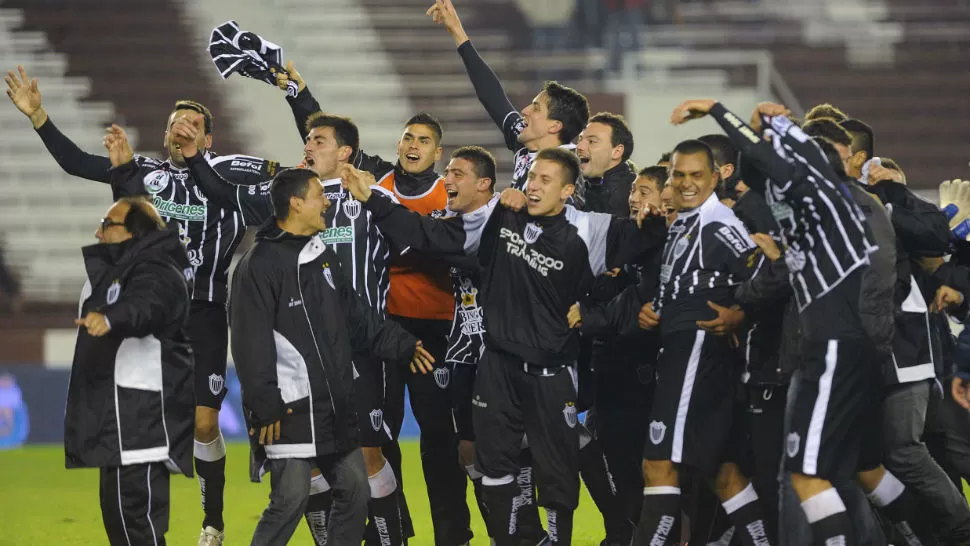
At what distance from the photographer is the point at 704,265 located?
5730 mm

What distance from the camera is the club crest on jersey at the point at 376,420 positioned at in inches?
246

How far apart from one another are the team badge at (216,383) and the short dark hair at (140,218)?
6.23 ft

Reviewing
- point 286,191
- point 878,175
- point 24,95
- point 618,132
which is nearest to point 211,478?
point 286,191

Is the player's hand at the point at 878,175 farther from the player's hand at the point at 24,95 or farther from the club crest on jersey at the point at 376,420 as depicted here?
the player's hand at the point at 24,95

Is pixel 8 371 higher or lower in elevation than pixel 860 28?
lower

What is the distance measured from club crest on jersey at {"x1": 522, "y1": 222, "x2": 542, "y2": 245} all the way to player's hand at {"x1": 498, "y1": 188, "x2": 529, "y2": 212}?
0.10m

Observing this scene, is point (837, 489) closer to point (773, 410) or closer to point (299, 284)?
point (773, 410)

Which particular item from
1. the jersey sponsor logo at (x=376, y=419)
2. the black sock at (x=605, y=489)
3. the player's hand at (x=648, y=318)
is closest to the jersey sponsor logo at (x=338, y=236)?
the jersey sponsor logo at (x=376, y=419)

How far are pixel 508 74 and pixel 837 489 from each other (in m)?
11.2

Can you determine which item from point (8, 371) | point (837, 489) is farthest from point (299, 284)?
point (8, 371)

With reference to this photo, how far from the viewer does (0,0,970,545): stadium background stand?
50.5 ft

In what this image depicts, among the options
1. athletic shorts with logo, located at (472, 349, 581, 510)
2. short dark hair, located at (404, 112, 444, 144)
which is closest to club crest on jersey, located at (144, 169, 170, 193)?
short dark hair, located at (404, 112, 444, 144)

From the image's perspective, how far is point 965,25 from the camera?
16.2 meters

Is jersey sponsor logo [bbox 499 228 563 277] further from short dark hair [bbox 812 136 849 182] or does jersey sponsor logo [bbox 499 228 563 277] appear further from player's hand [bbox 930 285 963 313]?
player's hand [bbox 930 285 963 313]
